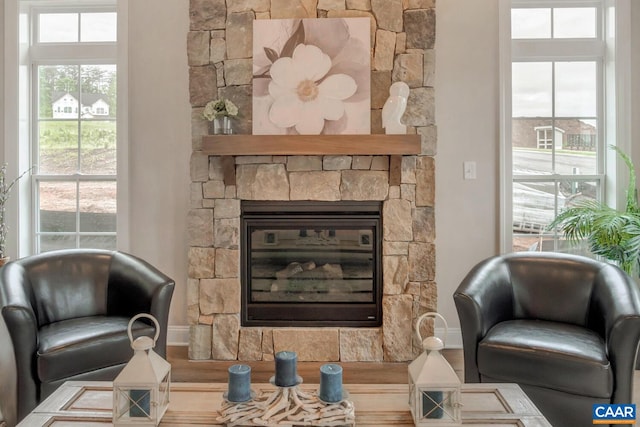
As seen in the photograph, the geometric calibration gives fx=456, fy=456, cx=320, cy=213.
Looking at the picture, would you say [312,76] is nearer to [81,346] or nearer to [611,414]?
[81,346]

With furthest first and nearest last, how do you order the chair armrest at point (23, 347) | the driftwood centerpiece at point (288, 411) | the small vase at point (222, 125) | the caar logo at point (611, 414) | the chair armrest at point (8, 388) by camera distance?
the small vase at point (222, 125) → the chair armrest at point (8, 388) → the chair armrest at point (23, 347) → the caar logo at point (611, 414) → the driftwood centerpiece at point (288, 411)

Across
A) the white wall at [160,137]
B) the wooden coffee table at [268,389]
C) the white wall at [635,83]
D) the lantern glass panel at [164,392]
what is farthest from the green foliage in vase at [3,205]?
the white wall at [635,83]

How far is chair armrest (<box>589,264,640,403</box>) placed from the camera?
1818 mm

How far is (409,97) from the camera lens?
297cm

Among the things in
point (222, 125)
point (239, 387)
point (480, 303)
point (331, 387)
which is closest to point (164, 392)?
point (239, 387)

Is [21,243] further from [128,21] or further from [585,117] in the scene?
[585,117]

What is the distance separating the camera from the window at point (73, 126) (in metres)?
3.41

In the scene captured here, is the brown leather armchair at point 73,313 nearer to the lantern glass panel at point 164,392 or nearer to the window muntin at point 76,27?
the lantern glass panel at point 164,392

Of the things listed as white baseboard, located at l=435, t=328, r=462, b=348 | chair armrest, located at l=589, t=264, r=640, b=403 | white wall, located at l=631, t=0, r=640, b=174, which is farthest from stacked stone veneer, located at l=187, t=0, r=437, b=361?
white wall, located at l=631, t=0, r=640, b=174

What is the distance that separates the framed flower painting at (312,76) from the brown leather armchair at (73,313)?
122 centimetres

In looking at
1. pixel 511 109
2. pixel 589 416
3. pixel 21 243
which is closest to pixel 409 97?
pixel 511 109

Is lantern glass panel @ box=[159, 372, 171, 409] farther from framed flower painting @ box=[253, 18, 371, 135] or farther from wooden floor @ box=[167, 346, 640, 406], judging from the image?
framed flower painting @ box=[253, 18, 371, 135]

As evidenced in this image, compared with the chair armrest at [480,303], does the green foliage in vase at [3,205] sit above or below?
above

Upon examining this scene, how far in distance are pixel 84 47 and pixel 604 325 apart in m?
3.74
